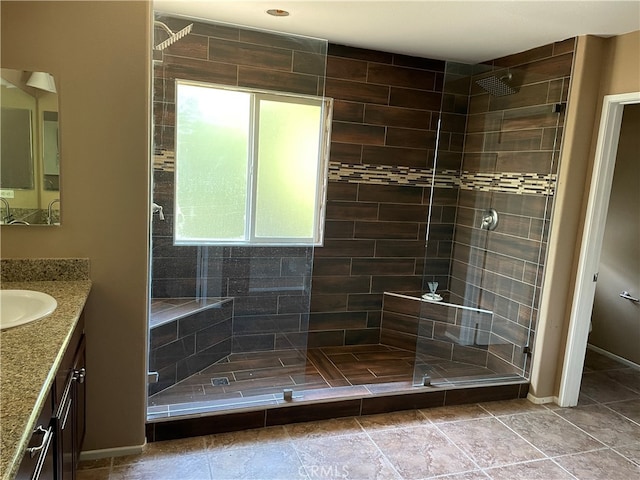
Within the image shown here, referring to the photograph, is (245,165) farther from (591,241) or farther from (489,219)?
(591,241)

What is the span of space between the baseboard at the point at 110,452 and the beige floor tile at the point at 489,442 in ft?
5.63

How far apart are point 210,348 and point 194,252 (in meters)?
0.65

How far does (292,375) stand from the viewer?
308cm

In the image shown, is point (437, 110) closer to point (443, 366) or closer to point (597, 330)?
point (443, 366)

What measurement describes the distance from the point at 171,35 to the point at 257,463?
2.26 meters

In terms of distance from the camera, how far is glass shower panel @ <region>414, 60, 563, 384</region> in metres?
3.21

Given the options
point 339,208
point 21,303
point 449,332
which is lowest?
point 449,332

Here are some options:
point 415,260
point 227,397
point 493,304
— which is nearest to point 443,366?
point 493,304

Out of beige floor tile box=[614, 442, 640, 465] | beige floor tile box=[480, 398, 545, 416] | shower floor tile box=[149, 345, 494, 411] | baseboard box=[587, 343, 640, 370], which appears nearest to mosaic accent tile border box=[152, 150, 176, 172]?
shower floor tile box=[149, 345, 494, 411]

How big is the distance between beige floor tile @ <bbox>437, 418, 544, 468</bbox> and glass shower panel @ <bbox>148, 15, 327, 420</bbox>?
0.98 metres

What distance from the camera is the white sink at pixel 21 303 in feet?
5.93

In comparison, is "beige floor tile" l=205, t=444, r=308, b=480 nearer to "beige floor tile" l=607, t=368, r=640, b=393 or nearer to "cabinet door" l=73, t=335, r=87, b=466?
"cabinet door" l=73, t=335, r=87, b=466

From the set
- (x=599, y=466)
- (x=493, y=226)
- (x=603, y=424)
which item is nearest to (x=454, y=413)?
(x=599, y=466)

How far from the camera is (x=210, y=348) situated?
303cm
